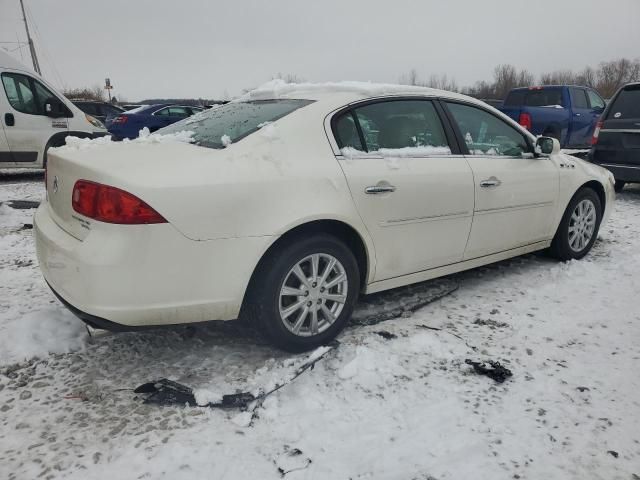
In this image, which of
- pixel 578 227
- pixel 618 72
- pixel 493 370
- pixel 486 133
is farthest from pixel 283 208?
pixel 618 72

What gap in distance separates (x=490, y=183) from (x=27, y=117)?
799 cm

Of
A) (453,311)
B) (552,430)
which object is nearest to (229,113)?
(453,311)

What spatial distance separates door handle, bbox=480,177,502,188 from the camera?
140 inches

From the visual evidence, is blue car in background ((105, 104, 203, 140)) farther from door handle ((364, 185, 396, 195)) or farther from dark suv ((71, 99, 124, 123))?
door handle ((364, 185, 396, 195))

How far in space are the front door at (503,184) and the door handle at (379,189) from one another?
85 cm

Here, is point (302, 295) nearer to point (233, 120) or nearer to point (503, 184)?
point (233, 120)

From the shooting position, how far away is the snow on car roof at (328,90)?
10.5 feet

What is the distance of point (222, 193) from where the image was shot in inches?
94.6

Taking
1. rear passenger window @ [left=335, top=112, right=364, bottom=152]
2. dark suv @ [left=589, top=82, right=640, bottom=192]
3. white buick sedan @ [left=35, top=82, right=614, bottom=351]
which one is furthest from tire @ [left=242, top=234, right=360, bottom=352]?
dark suv @ [left=589, top=82, right=640, bottom=192]

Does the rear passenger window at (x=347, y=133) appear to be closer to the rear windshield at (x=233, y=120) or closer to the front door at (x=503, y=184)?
the rear windshield at (x=233, y=120)

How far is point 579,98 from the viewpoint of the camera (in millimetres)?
11812

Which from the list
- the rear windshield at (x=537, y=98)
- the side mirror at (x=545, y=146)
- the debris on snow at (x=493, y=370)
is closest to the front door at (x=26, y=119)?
the side mirror at (x=545, y=146)

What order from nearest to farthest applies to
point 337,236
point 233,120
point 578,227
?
1. point 337,236
2. point 233,120
3. point 578,227

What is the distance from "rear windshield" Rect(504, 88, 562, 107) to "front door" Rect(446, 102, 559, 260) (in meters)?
8.48
